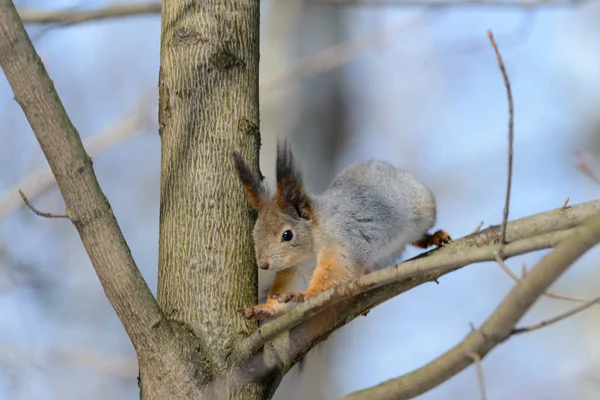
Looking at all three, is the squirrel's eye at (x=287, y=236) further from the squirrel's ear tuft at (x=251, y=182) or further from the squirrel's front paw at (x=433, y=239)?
the squirrel's front paw at (x=433, y=239)

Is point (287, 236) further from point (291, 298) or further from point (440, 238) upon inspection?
point (440, 238)

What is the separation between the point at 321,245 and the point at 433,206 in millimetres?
427

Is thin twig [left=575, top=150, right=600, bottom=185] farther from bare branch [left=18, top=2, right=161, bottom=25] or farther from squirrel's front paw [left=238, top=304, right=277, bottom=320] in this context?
bare branch [left=18, top=2, right=161, bottom=25]

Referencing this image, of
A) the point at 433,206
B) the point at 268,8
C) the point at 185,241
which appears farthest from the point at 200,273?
the point at 268,8

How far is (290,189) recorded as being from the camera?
1907 millimetres

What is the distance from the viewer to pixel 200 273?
5.37 ft

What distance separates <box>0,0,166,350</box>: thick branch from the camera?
51.9 inches

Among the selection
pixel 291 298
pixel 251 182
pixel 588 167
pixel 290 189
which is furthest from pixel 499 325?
pixel 290 189

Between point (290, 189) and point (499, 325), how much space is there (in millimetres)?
907

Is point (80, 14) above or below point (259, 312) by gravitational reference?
above

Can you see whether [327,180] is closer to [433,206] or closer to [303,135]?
[303,135]

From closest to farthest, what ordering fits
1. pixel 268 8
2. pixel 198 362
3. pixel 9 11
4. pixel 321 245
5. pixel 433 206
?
pixel 9 11, pixel 198 362, pixel 321 245, pixel 433 206, pixel 268 8

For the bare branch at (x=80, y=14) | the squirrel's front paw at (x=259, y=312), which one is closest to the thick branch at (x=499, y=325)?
the squirrel's front paw at (x=259, y=312)

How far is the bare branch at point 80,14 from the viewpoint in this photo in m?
3.00
